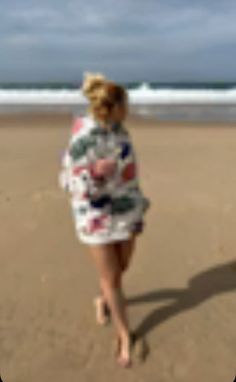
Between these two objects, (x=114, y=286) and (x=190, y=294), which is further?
(x=190, y=294)

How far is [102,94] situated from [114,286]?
1.20 meters

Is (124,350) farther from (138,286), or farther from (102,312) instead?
(138,286)

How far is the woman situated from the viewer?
141 inches

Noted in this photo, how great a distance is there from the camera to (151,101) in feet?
92.9

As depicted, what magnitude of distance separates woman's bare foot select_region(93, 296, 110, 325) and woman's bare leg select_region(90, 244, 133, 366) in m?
0.30

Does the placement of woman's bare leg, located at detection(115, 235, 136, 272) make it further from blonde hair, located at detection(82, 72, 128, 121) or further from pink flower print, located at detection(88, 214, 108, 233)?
blonde hair, located at detection(82, 72, 128, 121)

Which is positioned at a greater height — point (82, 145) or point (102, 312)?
point (82, 145)

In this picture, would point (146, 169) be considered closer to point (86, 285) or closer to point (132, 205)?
point (86, 285)

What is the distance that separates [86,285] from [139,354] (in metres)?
1.12

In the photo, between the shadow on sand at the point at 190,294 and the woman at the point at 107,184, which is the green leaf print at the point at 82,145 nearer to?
the woman at the point at 107,184

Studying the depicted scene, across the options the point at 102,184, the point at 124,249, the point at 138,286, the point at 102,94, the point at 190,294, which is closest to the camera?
the point at 102,94

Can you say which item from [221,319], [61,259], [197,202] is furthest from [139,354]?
[197,202]

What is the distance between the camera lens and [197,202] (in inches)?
283

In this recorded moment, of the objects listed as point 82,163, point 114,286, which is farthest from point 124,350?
point 82,163
